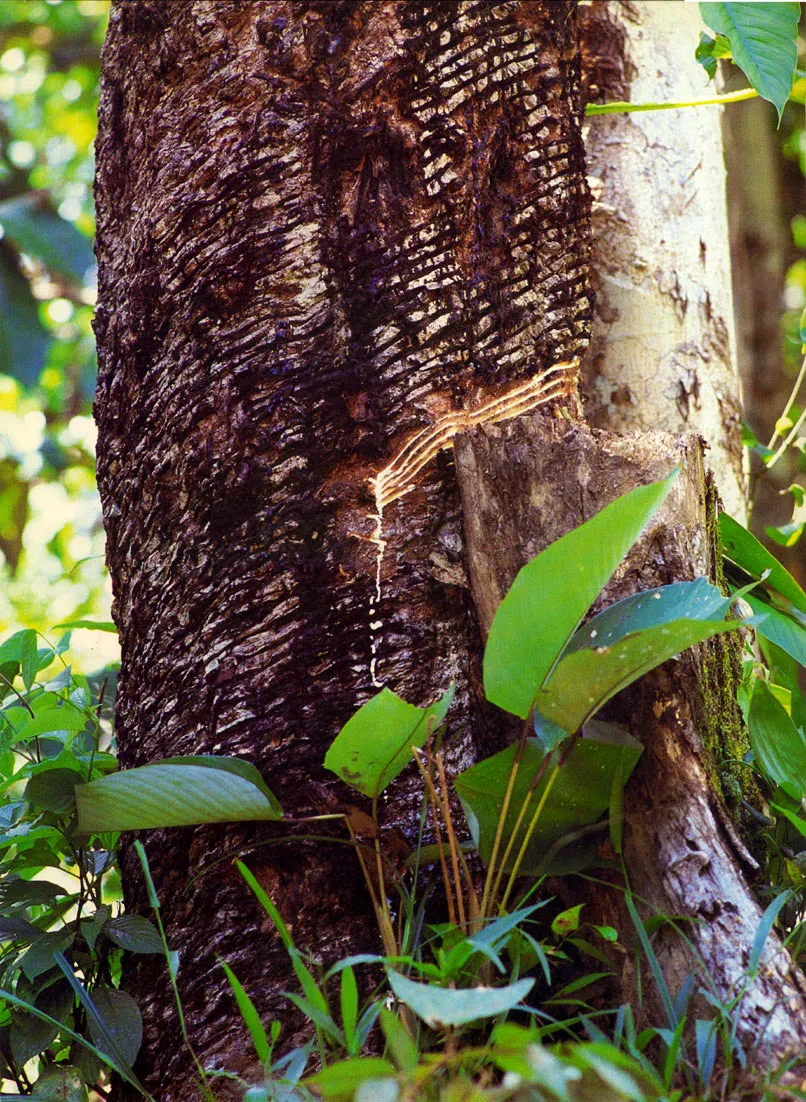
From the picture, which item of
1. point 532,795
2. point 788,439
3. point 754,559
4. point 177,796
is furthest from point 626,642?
point 788,439

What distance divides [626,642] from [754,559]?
1.78 ft

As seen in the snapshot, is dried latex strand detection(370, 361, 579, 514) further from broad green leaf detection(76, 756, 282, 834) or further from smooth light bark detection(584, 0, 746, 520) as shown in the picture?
smooth light bark detection(584, 0, 746, 520)

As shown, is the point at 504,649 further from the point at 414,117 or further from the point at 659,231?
the point at 659,231

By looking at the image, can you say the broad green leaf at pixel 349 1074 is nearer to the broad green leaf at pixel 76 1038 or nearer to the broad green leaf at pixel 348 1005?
A: the broad green leaf at pixel 348 1005

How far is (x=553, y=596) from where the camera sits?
771 mm

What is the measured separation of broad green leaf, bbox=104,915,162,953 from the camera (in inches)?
36.8

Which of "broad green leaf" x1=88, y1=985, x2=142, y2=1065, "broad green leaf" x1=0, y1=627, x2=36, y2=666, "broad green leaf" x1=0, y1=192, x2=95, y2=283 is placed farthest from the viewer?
"broad green leaf" x1=0, y1=192, x2=95, y2=283

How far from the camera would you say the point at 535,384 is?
3.59ft

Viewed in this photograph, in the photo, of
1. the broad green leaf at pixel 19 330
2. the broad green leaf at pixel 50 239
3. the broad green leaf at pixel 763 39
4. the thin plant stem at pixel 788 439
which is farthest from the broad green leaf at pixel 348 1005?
the broad green leaf at pixel 19 330

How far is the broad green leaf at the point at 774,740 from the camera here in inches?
38.6

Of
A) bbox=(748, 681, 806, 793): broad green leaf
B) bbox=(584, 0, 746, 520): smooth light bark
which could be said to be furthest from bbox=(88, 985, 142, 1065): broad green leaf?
bbox=(584, 0, 746, 520): smooth light bark

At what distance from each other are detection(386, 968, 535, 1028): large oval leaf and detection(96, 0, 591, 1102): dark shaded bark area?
1.29ft

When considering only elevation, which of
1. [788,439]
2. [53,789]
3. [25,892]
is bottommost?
[25,892]

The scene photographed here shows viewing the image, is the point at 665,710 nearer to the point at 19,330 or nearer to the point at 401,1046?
the point at 401,1046
